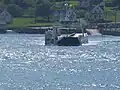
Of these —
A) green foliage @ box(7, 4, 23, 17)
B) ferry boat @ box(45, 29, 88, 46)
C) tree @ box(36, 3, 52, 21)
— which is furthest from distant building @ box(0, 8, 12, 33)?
ferry boat @ box(45, 29, 88, 46)

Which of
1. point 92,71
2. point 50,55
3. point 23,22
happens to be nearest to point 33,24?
point 23,22

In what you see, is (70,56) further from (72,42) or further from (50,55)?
(72,42)

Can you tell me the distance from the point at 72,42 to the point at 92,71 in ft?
112

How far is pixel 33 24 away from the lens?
14200 cm

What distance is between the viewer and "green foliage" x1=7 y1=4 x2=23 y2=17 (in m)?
150

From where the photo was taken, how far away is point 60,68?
212 ft

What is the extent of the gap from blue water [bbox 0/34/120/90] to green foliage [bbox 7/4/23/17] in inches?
2179

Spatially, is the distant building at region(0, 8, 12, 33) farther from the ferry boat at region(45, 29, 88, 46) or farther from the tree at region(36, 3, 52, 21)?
the ferry boat at region(45, 29, 88, 46)

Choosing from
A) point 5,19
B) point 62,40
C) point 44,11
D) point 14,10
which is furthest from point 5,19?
point 62,40

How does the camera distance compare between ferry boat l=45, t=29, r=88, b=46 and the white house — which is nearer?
ferry boat l=45, t=29, r=88, b=46

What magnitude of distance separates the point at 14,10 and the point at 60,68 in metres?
86.2

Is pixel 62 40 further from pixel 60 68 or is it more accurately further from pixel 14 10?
pixel 14 10

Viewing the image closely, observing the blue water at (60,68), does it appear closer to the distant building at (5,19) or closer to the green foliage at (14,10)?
the distant building at (5,19)

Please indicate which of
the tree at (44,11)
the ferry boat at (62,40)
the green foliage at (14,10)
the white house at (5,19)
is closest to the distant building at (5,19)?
the white house at (5,19)
